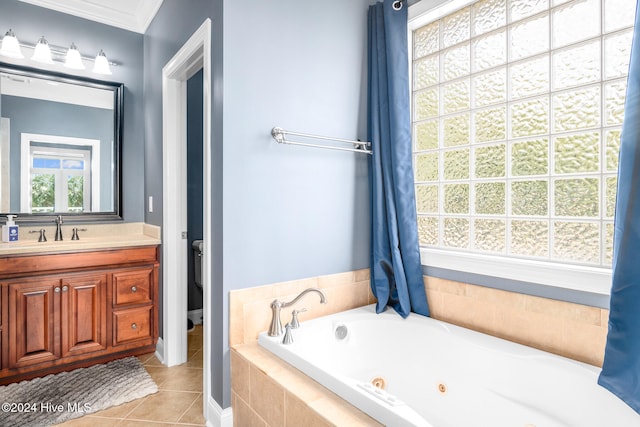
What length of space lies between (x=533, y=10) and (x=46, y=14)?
10.8 feet

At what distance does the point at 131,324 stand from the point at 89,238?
755mm

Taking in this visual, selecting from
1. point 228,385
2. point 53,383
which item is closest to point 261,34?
point 228,385

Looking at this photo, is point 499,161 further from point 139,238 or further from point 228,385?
point 139,238

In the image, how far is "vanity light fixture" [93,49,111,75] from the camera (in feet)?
9.31

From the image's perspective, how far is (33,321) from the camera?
2291mm

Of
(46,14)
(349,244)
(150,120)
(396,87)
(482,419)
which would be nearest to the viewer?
(482,419)

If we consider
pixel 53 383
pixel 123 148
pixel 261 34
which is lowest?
pixel 53 383

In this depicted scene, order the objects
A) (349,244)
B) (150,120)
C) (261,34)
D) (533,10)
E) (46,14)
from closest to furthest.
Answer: (533,10), (261,34), (349,244), (46,14), (150,120)

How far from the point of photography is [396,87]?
6.94 feet

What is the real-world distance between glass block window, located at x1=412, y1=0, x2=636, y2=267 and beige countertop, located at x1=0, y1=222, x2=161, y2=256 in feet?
6.76

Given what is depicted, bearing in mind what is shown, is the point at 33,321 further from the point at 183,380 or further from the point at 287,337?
the point at 287,337

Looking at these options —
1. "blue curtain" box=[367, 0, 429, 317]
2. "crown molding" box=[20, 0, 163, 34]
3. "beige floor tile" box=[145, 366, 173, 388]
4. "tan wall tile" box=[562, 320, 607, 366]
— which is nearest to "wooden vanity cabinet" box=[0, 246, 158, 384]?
"beige floor tile" box=[145, 366, 173, 388]

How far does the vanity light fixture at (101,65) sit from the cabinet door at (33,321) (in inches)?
64.3

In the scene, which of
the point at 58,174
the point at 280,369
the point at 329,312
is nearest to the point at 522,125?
the point at 329,312
